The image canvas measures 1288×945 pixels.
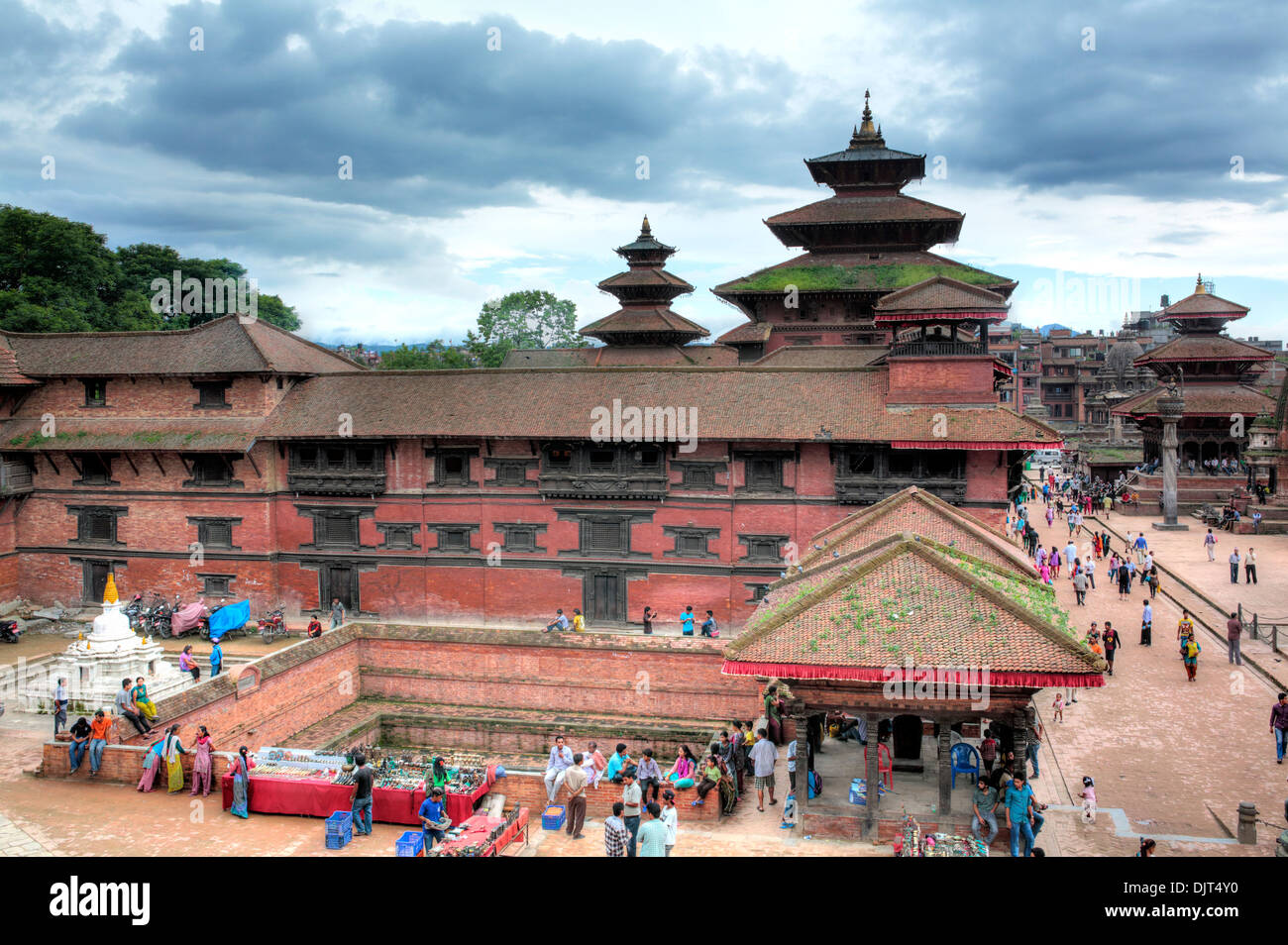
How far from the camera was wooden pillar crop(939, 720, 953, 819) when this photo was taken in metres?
16.5

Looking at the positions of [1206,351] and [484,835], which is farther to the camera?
[1206,351]

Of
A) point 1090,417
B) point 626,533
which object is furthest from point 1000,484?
point 1090,417

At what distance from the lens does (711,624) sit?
30891mm

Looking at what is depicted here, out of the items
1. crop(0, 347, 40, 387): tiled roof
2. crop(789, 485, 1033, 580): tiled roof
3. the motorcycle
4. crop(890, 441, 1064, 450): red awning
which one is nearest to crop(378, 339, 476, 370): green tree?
crop(0, 347, 40, 387): tiled roof

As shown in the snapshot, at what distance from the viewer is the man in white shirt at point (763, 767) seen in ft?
61.8

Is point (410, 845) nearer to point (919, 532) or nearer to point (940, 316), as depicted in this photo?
point (919, 532)

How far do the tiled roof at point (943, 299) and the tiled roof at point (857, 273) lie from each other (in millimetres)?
9925

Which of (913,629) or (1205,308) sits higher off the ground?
(1205,308)

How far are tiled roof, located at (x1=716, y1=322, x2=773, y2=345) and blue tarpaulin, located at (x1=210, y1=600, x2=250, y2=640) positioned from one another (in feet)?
81.5

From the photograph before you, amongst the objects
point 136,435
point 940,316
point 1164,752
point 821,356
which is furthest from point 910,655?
point 136,435

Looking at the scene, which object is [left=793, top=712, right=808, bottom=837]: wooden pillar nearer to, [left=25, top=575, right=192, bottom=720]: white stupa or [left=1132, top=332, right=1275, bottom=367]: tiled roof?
[left=25, top=575, right=192, bottom=720]: white stupa

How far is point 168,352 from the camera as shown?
3759 cm

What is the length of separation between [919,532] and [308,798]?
47.6 ft

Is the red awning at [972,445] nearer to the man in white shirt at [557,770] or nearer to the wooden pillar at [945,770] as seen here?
the wooden pillar at [945,770]
